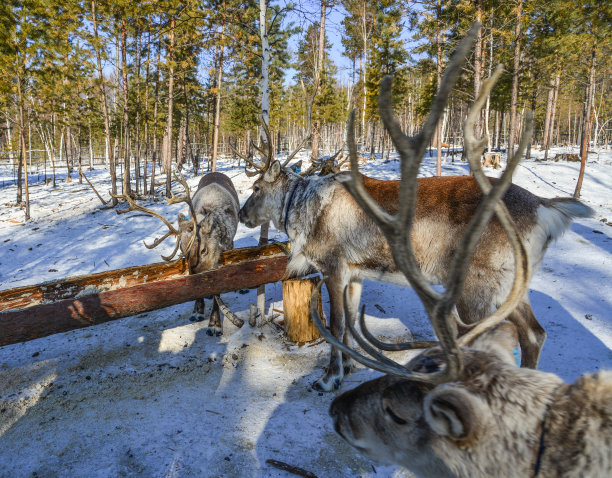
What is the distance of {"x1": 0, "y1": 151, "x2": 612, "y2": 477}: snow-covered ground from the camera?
9.57 ft

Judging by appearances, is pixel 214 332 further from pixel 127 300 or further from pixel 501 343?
pixel 501 343

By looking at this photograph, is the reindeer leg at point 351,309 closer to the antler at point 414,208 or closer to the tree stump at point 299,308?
the tree stump at point 299,308

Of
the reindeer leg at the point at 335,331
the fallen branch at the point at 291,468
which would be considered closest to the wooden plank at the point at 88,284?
the reindeer leg at the point at 335,331

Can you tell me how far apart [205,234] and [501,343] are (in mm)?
4165

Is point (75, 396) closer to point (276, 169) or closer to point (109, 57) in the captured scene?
point (276, 169)

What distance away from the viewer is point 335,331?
4023mm

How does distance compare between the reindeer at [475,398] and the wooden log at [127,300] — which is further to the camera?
the wooden log at [127,300]

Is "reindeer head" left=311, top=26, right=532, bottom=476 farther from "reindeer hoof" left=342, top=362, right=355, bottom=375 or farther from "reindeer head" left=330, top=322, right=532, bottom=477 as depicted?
"reindeer hoof" left=342, top=362, right=355, bottom=375

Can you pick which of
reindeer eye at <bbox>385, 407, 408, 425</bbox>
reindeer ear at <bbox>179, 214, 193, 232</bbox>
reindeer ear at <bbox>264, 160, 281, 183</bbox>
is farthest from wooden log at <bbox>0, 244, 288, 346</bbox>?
reindeer eye at <bbox>385, 407, 408, 425</bbox>

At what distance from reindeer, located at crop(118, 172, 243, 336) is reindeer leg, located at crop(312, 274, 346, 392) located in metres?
1.83

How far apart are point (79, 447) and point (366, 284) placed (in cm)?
537

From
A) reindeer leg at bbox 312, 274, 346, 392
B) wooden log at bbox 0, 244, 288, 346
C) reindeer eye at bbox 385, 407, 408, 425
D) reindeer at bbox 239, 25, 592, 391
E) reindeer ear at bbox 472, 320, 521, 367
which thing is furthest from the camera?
reindeer leg at bbox 312, 274, 346, 392

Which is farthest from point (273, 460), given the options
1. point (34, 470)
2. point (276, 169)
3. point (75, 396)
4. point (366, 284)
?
point (366, 284)

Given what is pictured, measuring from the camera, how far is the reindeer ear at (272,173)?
4613mm
